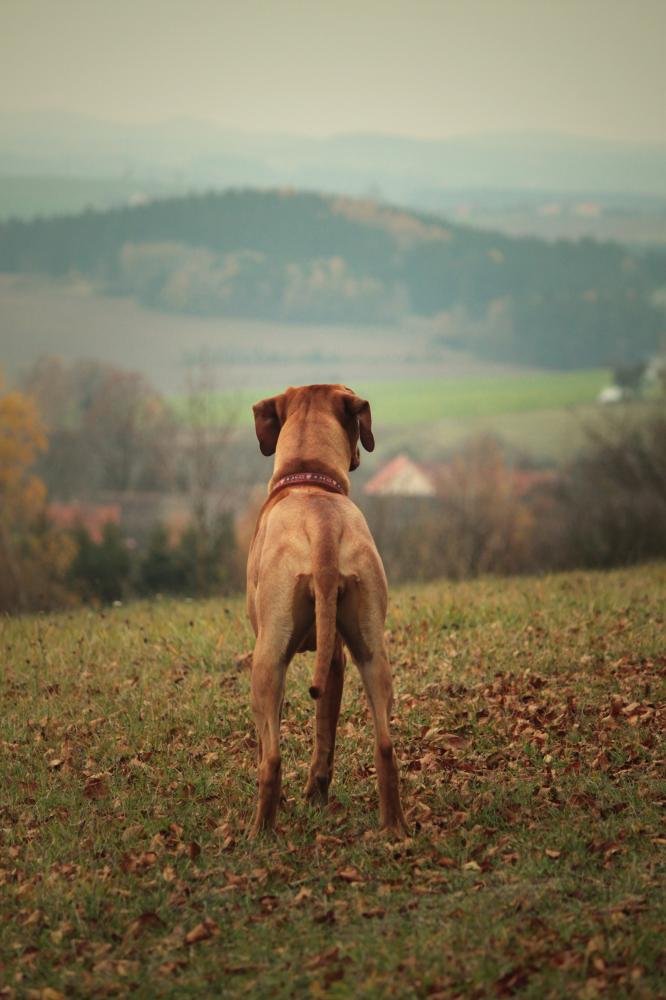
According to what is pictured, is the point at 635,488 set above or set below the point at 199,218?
below

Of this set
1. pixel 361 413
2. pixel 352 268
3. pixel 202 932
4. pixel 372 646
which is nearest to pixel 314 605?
pixel 372 646

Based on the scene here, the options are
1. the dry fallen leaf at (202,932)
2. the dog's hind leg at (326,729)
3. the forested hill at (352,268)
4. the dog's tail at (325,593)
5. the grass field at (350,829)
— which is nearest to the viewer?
the grass field at (350,829)

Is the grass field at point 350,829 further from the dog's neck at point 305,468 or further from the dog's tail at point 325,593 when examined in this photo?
the dog's neck at point 305,468

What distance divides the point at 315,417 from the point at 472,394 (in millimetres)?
137081

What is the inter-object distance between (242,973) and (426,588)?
11680 millimetres

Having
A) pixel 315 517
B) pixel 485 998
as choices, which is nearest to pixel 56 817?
pixel 315 517

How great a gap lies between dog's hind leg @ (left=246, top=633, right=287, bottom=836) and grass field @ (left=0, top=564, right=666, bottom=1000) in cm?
22

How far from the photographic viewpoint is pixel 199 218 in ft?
595

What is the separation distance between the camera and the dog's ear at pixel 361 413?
306 inches

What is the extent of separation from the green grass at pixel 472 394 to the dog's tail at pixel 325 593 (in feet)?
324

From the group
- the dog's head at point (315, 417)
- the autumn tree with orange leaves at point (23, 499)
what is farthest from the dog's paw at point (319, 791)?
the autumn tree with orange leaves at point (23, 499)

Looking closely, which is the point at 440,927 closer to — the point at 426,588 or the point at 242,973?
the point at 242,973

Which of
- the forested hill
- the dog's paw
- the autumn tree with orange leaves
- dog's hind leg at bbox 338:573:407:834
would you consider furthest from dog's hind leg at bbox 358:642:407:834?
the forested hill

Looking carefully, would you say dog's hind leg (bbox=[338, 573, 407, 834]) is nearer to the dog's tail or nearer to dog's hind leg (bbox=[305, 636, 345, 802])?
the dog's tail
